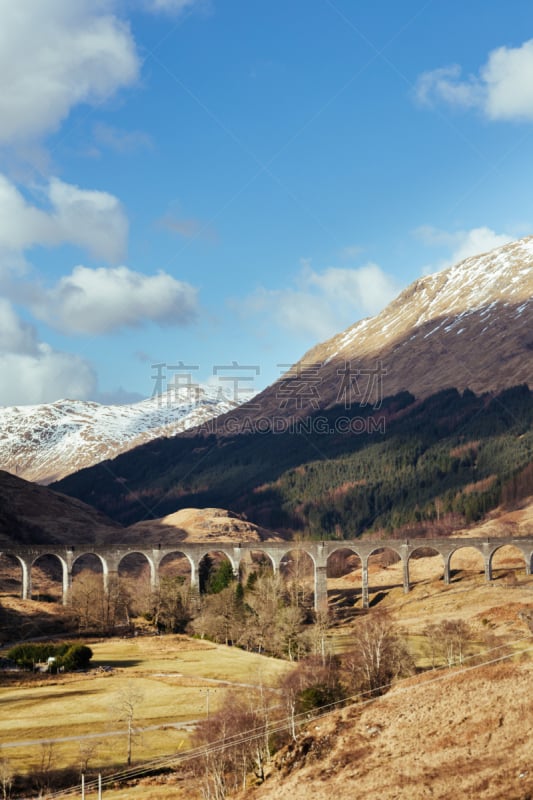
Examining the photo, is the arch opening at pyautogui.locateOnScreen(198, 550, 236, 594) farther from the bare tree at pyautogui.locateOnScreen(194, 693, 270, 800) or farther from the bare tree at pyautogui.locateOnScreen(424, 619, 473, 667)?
the bare tree at pyautogui.locateOnScreen(194, 693, 270, 800)

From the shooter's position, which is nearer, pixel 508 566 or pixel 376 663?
pixel 376 663

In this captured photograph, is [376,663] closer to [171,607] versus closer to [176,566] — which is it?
[171,607]

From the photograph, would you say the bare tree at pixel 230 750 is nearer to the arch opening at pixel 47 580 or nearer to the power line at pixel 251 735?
the power line at pixel 251 735

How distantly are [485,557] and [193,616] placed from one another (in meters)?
51.6

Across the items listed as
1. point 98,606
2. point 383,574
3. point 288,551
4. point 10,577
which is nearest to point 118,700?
point 98,606

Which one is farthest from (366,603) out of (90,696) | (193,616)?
(90,696)

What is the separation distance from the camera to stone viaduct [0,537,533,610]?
128 meters

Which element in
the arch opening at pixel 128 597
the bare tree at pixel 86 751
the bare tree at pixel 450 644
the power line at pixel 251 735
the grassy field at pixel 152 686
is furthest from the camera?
the arch opening at pixel 128 597

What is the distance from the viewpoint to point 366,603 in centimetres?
12662

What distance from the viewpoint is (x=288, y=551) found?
134m

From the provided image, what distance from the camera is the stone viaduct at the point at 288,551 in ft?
418

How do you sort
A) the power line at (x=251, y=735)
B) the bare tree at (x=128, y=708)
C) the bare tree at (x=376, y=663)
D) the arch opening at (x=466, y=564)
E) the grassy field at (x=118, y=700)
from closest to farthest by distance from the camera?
the power line at (x=251, y=735) → the grassy field at (x=118, y=700) → the bare tree at (x=128, y=708) → the bare tree at (x=376, y=663) → the arch opening at (x=466, y=564)

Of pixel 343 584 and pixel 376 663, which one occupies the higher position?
pixel 376 663

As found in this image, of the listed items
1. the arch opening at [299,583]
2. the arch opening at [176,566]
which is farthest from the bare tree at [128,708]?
the arch opening at [176,566]
